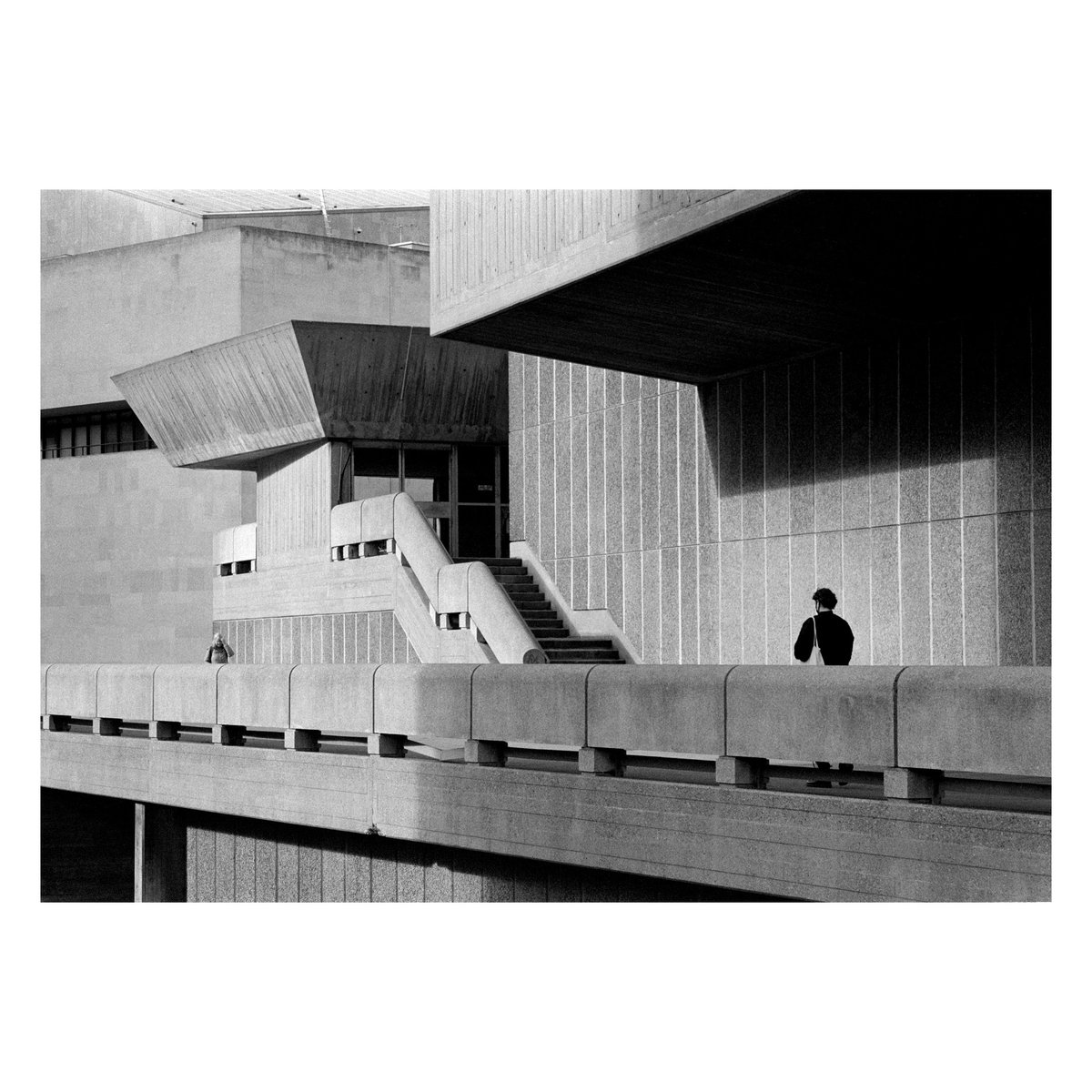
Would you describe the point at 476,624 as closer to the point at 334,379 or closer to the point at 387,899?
the point at 387,899

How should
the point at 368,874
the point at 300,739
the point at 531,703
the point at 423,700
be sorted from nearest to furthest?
1. the point at 531,703
2. the point at 423,700
3. the point at 368,874
4. the point at 300,739

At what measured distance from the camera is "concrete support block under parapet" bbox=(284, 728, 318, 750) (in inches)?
583

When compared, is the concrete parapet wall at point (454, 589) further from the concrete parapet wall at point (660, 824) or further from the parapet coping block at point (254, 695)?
the concrete parapet wall at point (660, 824)

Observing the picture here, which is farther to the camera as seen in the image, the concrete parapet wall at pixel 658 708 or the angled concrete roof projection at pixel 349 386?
the angled concrete roof projection at pixel 349 386

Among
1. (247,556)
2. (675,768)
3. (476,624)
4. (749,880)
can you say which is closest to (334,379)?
(247,556)

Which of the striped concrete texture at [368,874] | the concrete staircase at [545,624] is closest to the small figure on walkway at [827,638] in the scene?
the striped concrete texture at [368,874]

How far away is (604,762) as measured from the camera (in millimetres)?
11227

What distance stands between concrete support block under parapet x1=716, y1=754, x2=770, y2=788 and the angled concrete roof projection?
60.4 ft

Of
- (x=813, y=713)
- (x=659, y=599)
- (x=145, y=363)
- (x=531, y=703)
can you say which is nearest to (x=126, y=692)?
(x=659, y=599)

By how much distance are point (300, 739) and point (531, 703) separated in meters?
3.93

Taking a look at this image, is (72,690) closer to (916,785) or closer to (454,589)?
(454,589)

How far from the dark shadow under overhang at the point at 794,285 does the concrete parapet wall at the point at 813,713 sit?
13.4 ft

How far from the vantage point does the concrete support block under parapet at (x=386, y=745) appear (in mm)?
13586

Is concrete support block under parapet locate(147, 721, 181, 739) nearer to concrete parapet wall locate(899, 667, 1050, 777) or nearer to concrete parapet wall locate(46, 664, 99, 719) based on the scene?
concrete parapet wall locate(46, 664, 99, 719)
